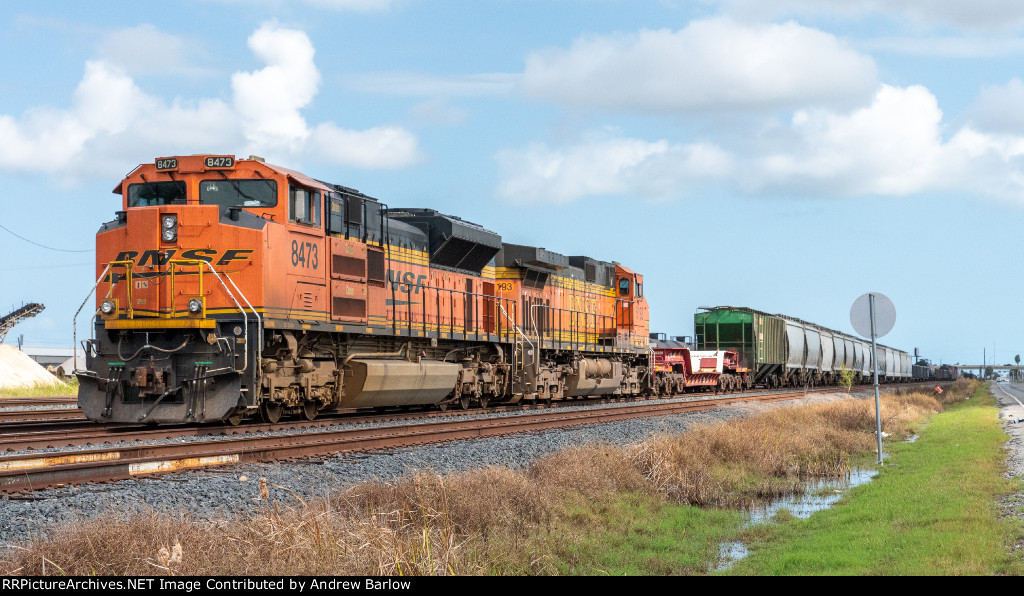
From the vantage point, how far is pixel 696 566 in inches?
302

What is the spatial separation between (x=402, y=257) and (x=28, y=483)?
10429 millimetres

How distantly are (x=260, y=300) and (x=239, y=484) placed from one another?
5.34 metres

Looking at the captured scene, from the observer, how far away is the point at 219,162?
1434 cm

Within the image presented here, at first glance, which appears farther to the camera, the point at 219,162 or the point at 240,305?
the point at 219,162

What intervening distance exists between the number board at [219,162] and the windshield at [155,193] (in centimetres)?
54

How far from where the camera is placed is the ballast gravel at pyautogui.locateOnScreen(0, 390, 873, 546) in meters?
7.25

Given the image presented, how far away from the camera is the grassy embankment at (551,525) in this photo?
5.79 metres

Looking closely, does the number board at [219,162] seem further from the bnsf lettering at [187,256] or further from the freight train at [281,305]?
the bnsf lettering at [187,256]

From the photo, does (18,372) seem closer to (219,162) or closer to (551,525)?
(219,162)

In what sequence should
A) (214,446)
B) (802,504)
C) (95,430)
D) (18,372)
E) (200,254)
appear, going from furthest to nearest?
(18,372) < (95,430) < (200,254) < (214,446) < (802,504)

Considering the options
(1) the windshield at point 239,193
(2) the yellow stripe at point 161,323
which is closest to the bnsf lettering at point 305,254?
(1) the windshield at point 239,193

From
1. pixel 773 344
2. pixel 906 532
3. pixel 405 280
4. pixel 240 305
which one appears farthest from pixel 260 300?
pixel 773 344
